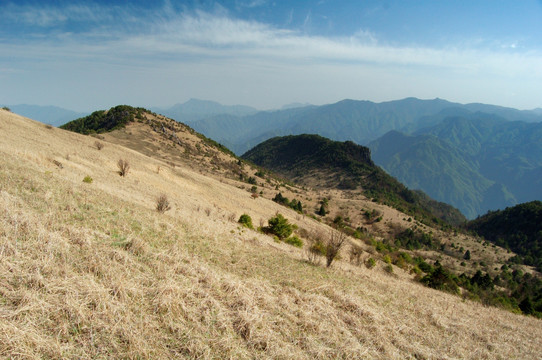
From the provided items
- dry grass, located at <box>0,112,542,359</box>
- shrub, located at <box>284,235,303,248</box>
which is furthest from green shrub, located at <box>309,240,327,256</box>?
dry grass, located at <box>0,112,542,359</box>

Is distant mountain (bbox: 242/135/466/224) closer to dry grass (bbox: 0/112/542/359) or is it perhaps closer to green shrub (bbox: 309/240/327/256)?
green shrub (bbox: 309/240/327/256)

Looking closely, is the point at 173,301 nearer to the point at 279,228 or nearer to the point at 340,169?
the point at 279,228

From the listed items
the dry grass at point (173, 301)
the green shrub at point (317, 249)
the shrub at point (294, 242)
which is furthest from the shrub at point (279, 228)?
the dry grass at point (173, 301)

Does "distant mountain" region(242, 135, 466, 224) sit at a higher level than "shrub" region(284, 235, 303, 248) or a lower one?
higher

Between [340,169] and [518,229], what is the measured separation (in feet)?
224

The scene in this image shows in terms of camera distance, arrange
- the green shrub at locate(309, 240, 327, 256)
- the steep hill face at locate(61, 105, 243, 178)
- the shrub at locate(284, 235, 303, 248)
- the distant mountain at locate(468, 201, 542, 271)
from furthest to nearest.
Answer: the distant mountain at locate(468, 201, 542, 271) → the steep hill face at locate(61, 105, 243, 178) → the shrub at locate(284, 235, 303, 248) → the green shrub at locate(309, 240, 327, 256)

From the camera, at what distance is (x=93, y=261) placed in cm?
607

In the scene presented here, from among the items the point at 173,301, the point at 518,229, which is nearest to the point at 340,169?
the point at 518,229

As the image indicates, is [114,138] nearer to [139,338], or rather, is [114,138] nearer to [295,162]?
[139,338]

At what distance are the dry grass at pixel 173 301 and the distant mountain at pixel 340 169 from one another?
8397 centimetres

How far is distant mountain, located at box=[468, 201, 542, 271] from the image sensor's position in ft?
265

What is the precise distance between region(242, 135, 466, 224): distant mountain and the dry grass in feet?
275

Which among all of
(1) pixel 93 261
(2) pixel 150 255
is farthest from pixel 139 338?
(2) pixel 150 255

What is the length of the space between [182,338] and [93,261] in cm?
296
